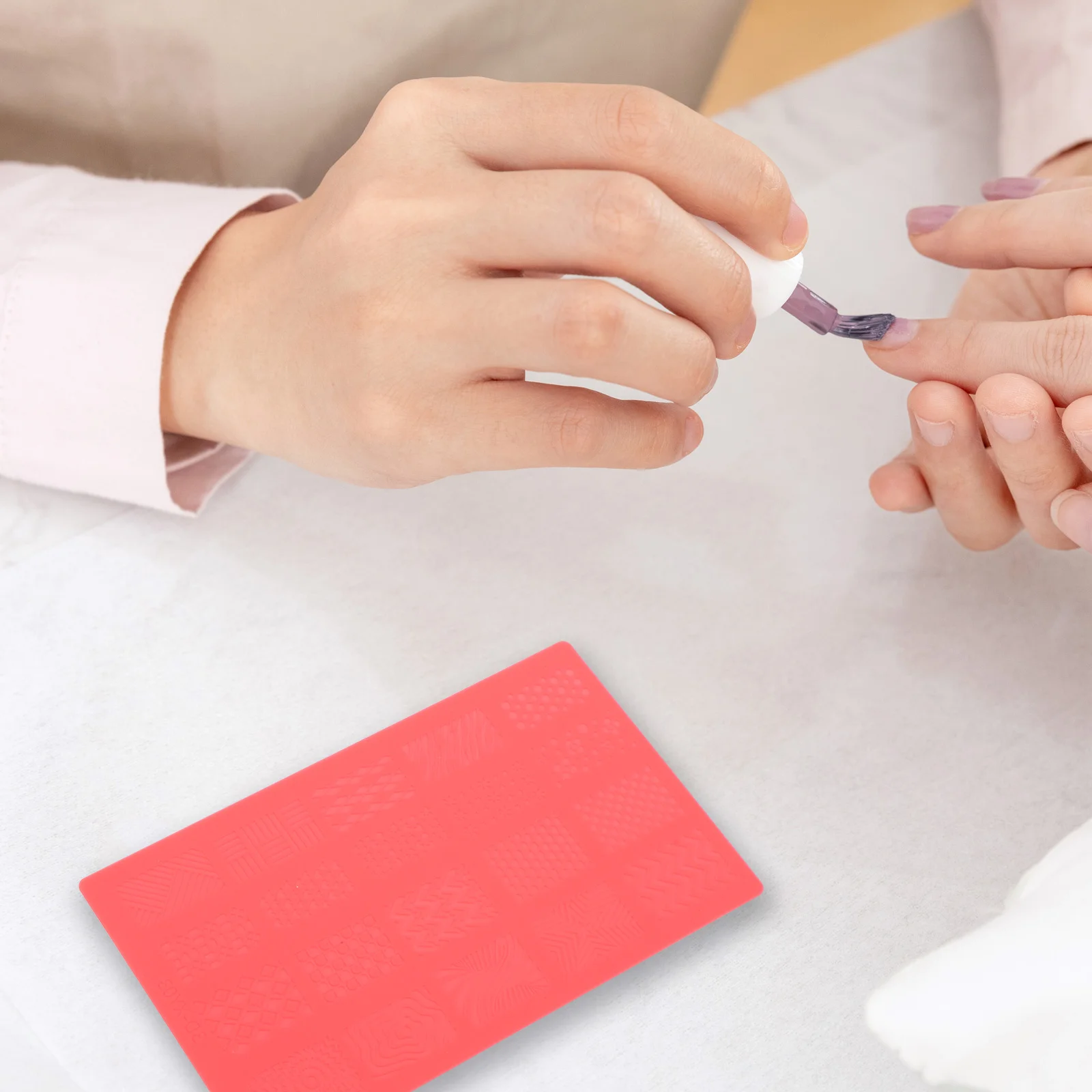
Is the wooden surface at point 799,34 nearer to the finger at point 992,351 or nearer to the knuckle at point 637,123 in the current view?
the finger at point 992,351

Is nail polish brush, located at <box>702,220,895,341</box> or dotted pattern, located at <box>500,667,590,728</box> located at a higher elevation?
nail polish brush, located at <box>702,220,895,341</box>

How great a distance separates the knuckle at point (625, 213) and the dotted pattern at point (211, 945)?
0.98ft

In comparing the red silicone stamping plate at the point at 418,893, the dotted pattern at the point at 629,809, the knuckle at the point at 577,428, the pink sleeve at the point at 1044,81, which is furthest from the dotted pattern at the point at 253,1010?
the pink sleeve at the point at 1044,81

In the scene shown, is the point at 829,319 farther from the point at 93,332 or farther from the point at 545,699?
the point at 93,332

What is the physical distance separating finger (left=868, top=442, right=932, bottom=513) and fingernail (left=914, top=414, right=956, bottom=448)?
3 cm

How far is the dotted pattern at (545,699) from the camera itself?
1.62ft

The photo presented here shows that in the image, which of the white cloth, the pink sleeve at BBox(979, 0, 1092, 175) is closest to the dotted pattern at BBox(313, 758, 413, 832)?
the white cloth

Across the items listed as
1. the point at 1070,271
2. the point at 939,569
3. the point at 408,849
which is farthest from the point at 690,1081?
the point at 1070,271

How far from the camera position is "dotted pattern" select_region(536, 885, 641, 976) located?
1.40ft

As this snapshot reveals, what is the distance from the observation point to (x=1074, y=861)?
40cm

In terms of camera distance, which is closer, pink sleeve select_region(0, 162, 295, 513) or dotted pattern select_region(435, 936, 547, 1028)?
dotted pattern select_region(435, 936, 547, 1028)

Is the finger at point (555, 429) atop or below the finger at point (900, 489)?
atop

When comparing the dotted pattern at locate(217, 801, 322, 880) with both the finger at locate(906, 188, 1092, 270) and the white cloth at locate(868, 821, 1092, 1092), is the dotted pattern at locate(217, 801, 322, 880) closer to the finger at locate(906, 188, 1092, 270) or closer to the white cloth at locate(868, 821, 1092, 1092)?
the white cloth at locate(868, 821, 1092, 1092)

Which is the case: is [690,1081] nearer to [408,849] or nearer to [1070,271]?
[408,849]
